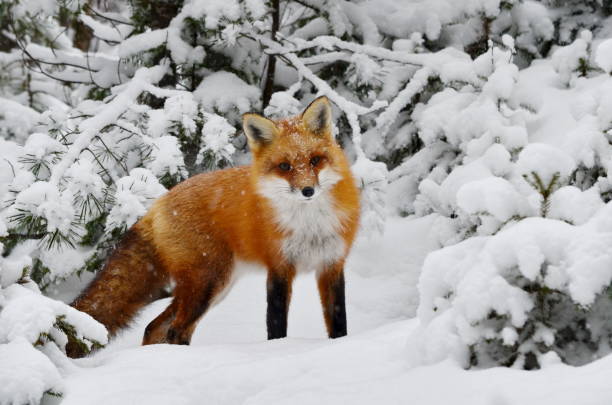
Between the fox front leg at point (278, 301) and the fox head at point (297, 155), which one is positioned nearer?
the fox head at point (297, 155)

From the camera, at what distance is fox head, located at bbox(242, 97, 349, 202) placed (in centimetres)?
414

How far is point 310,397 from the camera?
2426 mm

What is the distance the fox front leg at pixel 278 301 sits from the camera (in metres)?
4.27

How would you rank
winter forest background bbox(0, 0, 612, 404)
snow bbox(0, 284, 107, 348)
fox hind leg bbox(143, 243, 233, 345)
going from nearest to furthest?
winter forest background bbox(0, 0, 612, 404) → snow bbox(0, 284, 107, 348) → fox hind leg bbox(143, 243, 233, 345)

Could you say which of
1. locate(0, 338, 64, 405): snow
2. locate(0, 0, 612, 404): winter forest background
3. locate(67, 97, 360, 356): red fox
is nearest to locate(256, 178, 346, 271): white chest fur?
locate(67, 97, 360, 356): red fox

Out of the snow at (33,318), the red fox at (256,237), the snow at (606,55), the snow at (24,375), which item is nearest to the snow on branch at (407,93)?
the red fox at (256,237)

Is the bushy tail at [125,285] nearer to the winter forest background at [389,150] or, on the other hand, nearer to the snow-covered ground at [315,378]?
the winter forest background at [389,150]

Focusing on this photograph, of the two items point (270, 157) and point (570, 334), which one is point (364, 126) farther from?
point (570, 334)

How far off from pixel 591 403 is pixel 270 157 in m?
2.83

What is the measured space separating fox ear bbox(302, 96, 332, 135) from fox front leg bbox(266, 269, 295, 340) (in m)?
0.94

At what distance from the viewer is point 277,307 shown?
4.27 m

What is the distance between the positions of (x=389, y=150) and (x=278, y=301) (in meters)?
3.08

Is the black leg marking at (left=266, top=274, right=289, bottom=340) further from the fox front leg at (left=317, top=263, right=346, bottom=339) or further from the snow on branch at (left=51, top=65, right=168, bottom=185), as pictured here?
Result: the snow on branch at (left=51, top=65, right=168, bottom=185)

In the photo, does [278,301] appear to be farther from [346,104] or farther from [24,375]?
[346,104]
